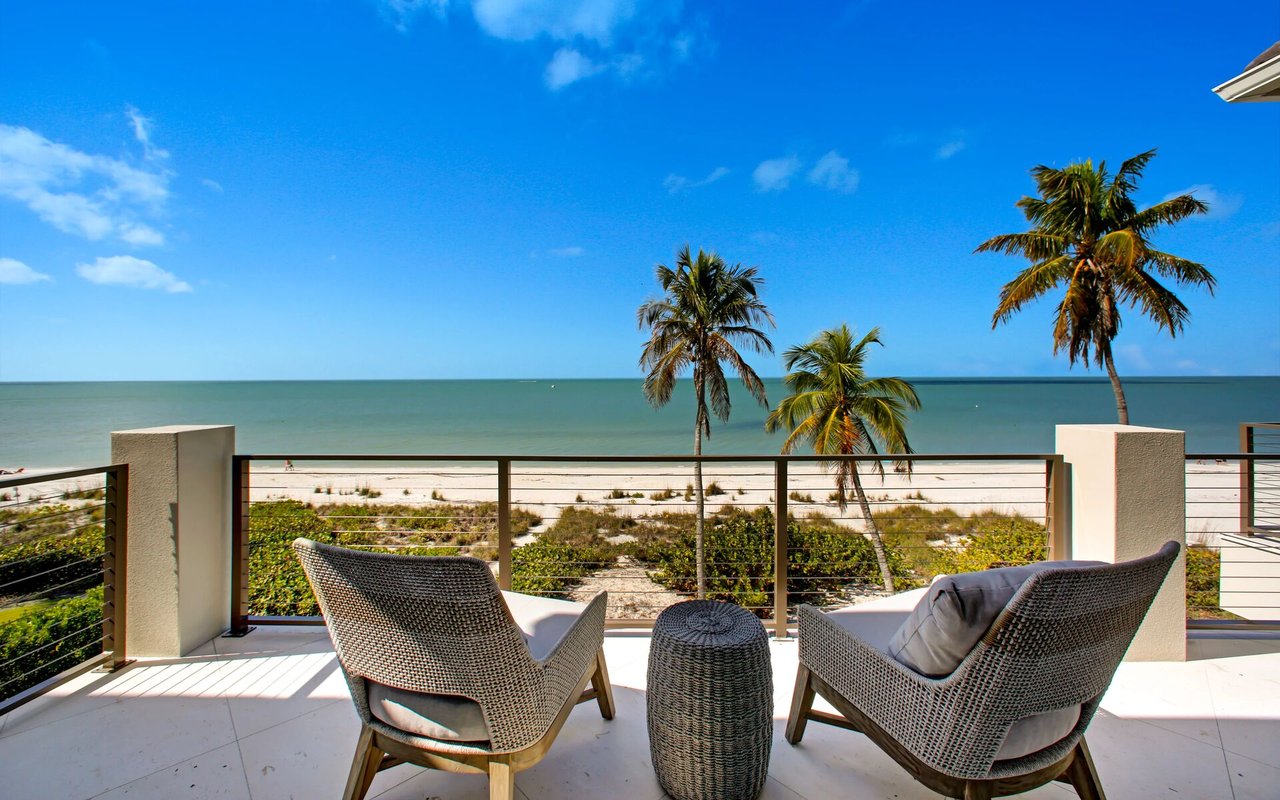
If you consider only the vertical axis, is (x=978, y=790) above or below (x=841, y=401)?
below

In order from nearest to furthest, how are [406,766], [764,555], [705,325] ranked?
1. [406,766]
2. [764,555]
3. [705,325]

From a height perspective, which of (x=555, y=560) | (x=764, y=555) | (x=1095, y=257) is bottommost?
(x=764, y=555)

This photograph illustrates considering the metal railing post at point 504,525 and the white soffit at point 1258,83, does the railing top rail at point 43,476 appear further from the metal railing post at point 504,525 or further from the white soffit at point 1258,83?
the white soffit at point 1258,83

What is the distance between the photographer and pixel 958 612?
4.10ft

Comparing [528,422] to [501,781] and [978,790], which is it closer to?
[501,781]

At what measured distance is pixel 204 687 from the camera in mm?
2297

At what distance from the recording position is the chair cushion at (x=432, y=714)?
136 cm

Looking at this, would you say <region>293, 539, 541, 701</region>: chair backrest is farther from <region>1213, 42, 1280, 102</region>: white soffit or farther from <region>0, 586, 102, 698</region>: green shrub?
<region>1213, 42, 1280, 102</region>: white soffit

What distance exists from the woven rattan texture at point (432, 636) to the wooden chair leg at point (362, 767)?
0.07 m

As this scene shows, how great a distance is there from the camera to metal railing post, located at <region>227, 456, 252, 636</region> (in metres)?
2.79

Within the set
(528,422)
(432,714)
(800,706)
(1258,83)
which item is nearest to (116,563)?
(432,714)

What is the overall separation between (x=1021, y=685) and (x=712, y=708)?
80 cm

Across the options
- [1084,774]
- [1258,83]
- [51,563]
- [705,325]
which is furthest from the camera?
[705,325]

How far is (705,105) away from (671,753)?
42.4 ft
